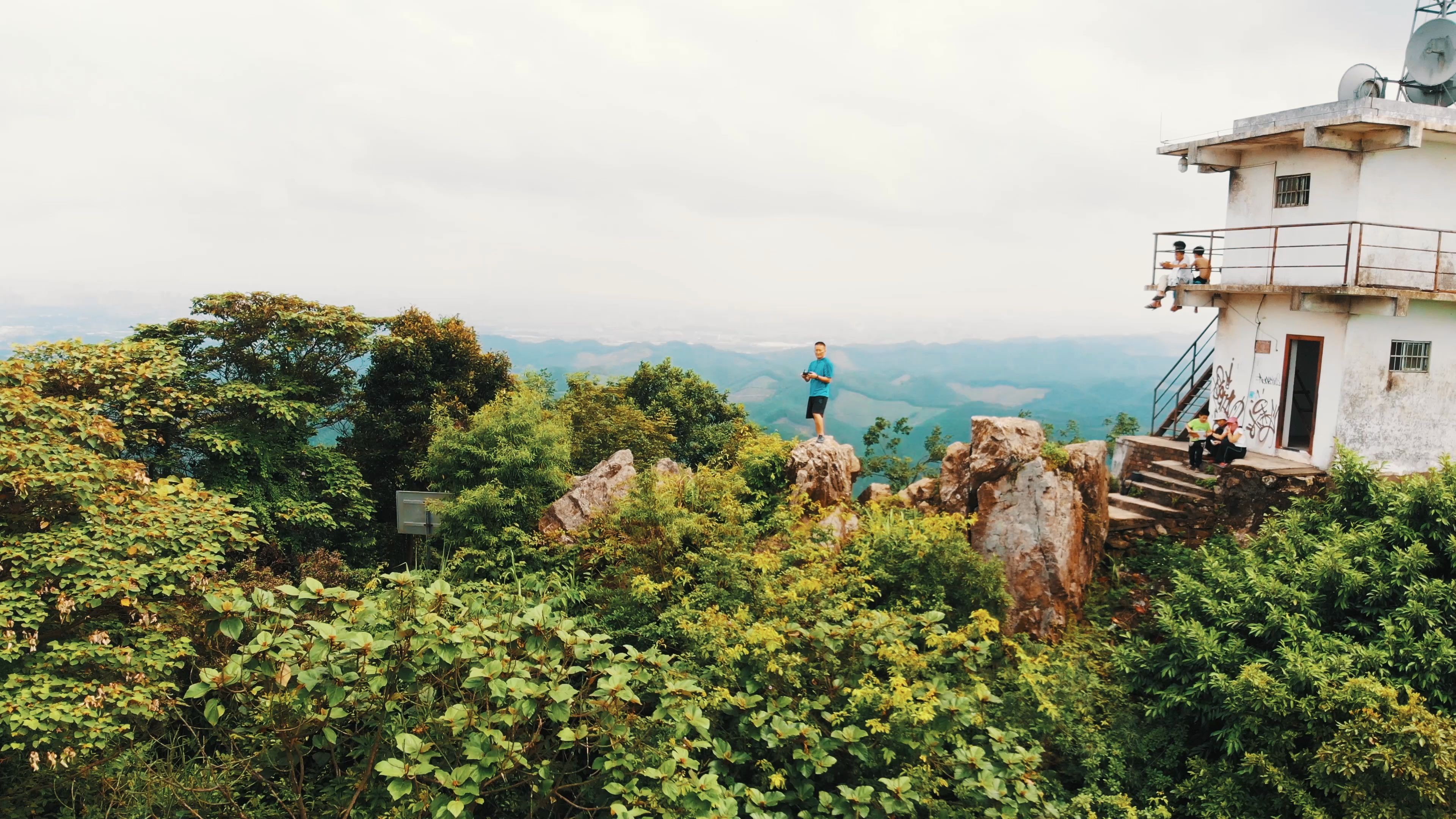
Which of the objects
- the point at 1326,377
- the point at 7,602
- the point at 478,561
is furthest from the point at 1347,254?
the point at 7,602

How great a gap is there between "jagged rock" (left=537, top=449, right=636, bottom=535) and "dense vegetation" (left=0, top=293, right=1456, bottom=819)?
2.89 ft

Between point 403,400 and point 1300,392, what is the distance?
20807mm

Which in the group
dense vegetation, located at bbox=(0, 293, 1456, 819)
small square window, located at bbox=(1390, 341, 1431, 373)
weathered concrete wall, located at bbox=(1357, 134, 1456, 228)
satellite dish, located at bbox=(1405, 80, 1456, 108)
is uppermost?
satellite dish, located at bbox=(1405, 80, 1456, 108)

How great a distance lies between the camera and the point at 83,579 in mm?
8781

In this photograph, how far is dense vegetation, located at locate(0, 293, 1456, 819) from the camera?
276 inches

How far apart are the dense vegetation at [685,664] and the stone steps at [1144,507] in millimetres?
1646

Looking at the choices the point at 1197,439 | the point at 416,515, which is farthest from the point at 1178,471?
the point at 416,515

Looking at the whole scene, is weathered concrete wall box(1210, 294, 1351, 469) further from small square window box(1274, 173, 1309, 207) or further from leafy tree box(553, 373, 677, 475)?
leafy tree box(553, 373, 677, 475)

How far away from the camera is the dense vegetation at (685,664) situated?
276 inches

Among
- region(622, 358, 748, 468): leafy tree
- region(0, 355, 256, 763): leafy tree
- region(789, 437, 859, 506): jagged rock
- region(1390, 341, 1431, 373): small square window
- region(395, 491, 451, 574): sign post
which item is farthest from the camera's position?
region(622, 358, 748, 468): leafy tree

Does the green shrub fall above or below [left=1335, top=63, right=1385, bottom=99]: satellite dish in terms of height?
below

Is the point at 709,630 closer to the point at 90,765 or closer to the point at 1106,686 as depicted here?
the point at 1106,686

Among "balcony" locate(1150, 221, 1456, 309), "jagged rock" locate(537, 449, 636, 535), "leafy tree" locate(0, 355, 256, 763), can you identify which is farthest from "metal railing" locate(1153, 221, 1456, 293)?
"leafy tree" locate(0, 355, 256, 763)

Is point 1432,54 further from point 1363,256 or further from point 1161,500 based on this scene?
point 1161,500
